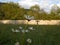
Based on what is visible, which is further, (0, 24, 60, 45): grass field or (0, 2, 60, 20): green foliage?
(0, 2, 60, 20): green foliage

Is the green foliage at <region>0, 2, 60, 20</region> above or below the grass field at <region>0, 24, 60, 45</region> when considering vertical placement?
below

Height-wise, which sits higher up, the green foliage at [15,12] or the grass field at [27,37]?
the grass field at [27,37]

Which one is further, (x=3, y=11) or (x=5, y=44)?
(x=3, y=11)

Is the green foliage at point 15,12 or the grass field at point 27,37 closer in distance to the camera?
the grass field at point 27,37

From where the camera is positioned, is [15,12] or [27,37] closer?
[27,37]

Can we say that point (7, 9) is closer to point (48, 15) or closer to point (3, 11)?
point (3, 11)

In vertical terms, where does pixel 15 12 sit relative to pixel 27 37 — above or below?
below

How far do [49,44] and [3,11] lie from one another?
14.1 meters

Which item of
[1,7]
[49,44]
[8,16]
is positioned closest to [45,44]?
[49,44]

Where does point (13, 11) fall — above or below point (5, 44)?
below

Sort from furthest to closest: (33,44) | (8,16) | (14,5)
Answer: (14,5)
(8,16)
(33,44)

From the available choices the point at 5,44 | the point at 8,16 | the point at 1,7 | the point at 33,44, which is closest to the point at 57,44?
the point at 33,44

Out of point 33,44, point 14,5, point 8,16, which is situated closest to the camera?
point 33,44

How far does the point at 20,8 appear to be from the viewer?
16.4m
